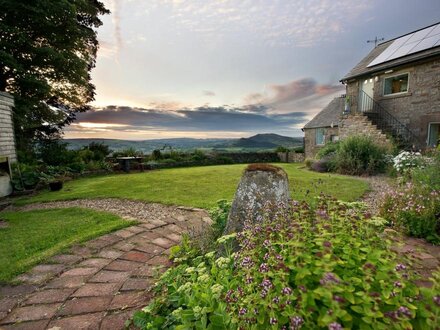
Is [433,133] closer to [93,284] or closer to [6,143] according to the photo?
[93,284]

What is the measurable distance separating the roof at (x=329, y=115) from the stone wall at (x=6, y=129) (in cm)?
1991

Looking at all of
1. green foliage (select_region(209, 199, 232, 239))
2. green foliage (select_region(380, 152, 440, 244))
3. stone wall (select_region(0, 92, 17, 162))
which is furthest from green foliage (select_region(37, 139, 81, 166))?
green foliage (select_region(380, 152, 440, 244))

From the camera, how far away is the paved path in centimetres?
211

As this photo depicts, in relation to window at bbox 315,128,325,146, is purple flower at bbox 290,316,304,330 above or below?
below

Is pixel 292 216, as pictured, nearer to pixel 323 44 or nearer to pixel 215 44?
pixel 215 44

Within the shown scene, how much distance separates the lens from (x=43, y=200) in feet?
23.0

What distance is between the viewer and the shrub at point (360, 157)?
10.4 meters

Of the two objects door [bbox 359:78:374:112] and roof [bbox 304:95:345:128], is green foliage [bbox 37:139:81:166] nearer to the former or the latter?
door [bbox 359:78:374:112]

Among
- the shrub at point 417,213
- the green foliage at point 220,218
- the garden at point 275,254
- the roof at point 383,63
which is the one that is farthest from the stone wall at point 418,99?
the green foliage at point 220,218

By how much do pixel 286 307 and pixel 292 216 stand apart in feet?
3.24

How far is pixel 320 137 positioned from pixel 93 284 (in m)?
20.8

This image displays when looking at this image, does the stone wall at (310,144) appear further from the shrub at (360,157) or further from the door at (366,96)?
the shrub at (360,157)

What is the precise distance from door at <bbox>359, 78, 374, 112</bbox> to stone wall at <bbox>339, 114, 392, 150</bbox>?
1.25m

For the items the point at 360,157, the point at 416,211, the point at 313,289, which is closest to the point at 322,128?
the point at 360,157
